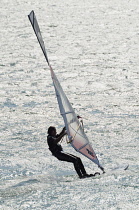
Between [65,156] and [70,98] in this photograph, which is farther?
[70,98]

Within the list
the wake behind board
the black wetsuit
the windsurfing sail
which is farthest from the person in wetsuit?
the wake behind board

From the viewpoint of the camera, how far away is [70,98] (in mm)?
20922

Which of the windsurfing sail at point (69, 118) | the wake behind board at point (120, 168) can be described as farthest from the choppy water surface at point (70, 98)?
the windsurfing sail at point (69, 118)

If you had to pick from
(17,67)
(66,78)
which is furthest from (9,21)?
(66,78)

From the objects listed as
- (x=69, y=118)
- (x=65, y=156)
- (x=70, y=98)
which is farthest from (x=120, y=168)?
(x=70, y=98)

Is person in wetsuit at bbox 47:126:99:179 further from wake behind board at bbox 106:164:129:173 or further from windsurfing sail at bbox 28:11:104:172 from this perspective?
wake behind board at bbox 106:164:129:173

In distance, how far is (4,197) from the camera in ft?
30.2

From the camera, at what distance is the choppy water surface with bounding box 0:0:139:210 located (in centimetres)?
927

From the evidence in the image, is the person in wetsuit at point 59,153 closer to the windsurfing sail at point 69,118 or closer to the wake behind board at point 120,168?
the windsurfing sail at point 69,118

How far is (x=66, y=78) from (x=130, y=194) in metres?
15.3

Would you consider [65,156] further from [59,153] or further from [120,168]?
[120,168]

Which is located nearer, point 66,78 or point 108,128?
point 108,128

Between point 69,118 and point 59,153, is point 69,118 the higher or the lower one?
the higher one

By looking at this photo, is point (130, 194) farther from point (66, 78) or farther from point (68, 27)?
point (68, 27)
